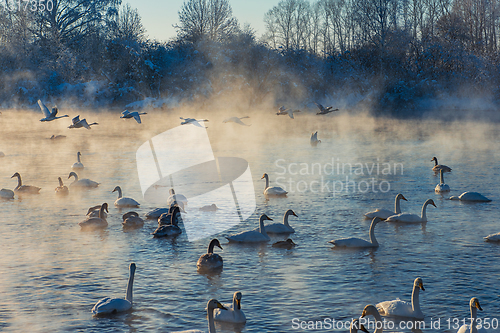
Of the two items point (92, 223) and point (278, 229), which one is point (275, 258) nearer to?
point (278, 229)

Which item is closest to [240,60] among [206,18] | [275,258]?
[206,18]

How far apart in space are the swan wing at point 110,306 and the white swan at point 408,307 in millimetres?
4838

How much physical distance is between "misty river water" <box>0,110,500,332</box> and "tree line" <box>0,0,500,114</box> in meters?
47.5

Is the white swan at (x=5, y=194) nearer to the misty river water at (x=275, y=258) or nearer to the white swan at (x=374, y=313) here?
the misty river water at (x=275, y=258)

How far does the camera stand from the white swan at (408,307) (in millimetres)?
10234

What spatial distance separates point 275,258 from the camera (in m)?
14.0

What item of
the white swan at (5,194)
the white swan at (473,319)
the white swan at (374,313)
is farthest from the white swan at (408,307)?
Result: the white swan at (5,194)

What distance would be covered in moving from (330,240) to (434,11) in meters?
75.8

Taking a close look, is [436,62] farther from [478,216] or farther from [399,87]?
[478,216]

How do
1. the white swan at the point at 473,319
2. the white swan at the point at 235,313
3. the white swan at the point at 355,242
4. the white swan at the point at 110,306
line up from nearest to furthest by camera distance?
the white swan at the point at 473,319
the white swan at the point at 235,313
the white swan at the point at 110,306
the white swan at the point at 355,242

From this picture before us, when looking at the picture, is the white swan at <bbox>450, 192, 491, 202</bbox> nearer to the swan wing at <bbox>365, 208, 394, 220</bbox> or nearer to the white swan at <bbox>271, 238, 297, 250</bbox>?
the swan wing at <bbox>365, 208, 394, 220</bbox>

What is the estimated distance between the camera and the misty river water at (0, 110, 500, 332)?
10.6 meters

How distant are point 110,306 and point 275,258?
15.6ft

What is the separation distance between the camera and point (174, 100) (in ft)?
255
